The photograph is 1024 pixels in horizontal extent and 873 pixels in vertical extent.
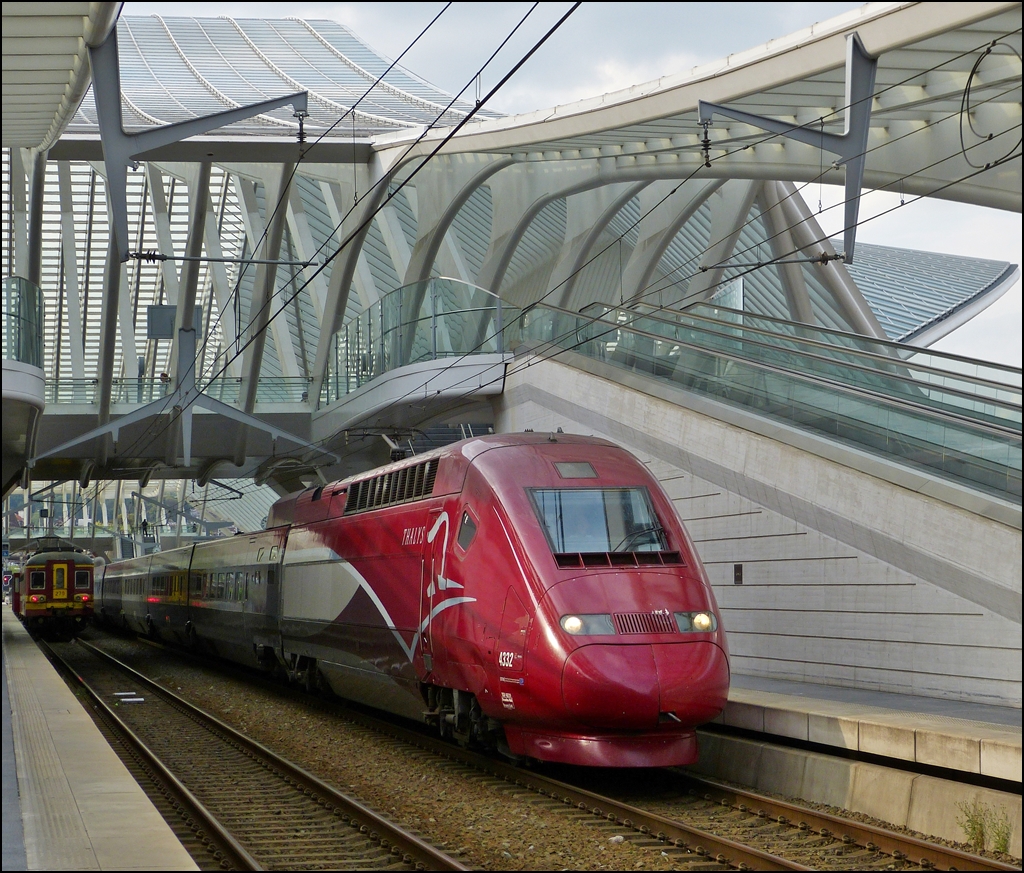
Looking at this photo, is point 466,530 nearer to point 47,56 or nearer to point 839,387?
point 839,387

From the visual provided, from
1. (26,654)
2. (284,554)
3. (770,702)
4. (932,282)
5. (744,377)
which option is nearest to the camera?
(770,702)

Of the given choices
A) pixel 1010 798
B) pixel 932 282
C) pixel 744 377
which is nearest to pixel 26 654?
pixel 744 377

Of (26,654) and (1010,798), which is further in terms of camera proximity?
(26,654)

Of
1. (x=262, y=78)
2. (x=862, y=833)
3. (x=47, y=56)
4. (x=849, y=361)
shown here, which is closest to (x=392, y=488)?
(x=849, y=361)

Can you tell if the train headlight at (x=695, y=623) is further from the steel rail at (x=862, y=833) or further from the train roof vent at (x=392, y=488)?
the train roof vent at (x=392, y=488)

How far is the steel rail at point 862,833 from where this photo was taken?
25.0 ft

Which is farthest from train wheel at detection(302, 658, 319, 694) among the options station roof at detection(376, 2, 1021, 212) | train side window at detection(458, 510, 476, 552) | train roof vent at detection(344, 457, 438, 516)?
station roof at detection(376, 2, 1021, 212)

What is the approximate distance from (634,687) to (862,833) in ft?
6.58

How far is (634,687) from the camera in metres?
9.51

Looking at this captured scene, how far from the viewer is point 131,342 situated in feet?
128

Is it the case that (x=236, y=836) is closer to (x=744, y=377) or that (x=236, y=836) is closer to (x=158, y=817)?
(x=158, y=817)

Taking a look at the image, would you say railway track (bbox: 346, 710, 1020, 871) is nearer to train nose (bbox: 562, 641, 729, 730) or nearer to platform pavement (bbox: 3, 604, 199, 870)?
train nose (bbox: 562, 641, 729, 730)

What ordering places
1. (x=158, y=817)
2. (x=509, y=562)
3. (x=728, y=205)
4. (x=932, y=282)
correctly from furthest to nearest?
(x=932, y=282)
(x=728, y=205)
(x=509, y=562)
(x=158, y=817)

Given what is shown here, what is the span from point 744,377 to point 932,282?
35.4m
